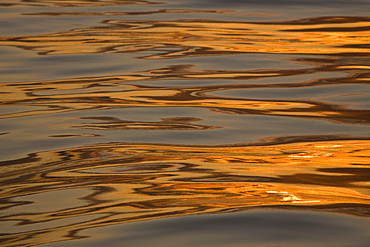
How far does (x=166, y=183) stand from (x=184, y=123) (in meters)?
0.57

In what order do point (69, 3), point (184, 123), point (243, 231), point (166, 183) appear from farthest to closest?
point (69, 3) < point (184, 123) < point (166, 183) < point (243, 231)

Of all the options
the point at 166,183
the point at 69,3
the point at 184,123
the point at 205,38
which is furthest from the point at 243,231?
the point at 69,3

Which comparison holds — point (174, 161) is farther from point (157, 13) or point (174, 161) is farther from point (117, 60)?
point (157, 13)

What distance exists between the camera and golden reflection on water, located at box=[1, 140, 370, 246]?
1405 millimetres

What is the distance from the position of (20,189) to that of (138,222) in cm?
40

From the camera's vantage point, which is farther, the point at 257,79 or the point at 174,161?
the point at 257,79

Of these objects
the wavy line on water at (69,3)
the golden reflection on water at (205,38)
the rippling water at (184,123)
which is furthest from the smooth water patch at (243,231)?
the wavy line on water at (69,3)

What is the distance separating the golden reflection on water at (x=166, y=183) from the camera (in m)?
1.41

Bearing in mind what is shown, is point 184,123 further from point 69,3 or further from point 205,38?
point 69,3

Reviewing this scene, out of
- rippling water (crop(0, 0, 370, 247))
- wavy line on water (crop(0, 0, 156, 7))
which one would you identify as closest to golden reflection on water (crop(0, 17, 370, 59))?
rippling water (crop(0, 0, 370, 247))

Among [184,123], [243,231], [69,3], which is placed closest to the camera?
[243,231]

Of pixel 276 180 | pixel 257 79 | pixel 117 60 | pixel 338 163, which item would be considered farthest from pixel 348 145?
pixel 117 60

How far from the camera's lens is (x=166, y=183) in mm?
1624

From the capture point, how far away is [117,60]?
115 inches
